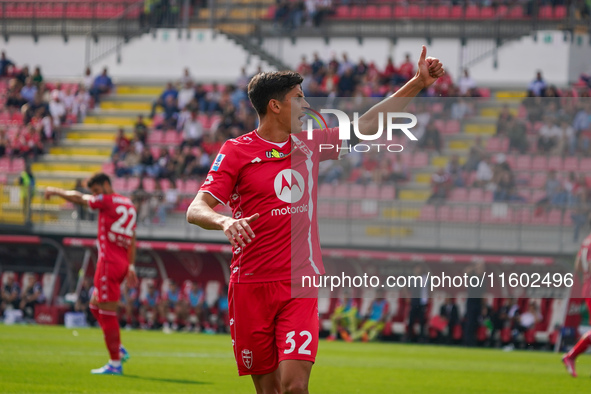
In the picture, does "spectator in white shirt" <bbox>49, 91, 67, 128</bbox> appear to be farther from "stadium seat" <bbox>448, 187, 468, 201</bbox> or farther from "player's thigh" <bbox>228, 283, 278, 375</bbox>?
"player's thigh" <bbox>228, 283, 278, 375</bbox>

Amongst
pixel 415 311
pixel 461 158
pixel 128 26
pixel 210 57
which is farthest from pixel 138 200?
pixel 461 158

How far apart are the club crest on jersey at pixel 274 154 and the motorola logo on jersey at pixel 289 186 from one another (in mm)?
104

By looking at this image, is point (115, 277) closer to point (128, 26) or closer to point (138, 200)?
point (138, 200)

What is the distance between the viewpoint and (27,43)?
38188 mm

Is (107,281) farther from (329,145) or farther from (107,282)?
(329,145)

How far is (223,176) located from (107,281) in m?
6.96

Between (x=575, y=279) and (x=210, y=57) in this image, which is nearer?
(x=575, y=279)

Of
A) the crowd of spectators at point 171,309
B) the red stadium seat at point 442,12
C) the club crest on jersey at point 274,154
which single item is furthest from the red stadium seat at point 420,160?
the red stadium seat at point 442,12

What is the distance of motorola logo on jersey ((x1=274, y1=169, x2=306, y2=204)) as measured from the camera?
643 cm

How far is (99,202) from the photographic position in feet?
42.9

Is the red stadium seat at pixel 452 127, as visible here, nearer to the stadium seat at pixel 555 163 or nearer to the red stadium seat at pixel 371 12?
the stadium seat at pixel 555 163

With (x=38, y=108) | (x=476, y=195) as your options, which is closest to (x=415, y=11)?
(x=38, y=108)

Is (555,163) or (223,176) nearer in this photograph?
(223,176)

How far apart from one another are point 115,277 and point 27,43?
27.3 metres
